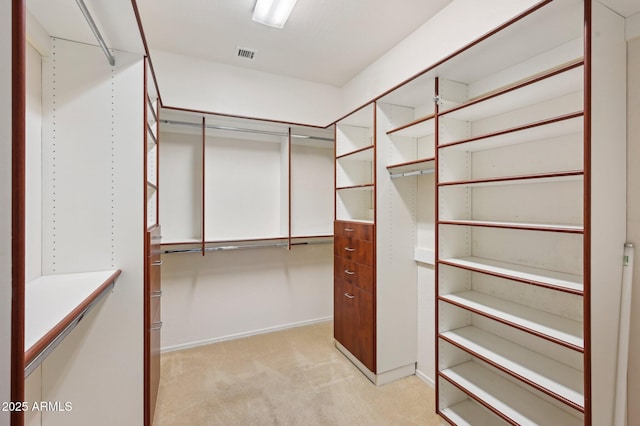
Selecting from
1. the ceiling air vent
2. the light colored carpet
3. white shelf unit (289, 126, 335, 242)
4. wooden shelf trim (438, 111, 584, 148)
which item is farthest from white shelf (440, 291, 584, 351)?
the ceiling air vent

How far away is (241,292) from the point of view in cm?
323

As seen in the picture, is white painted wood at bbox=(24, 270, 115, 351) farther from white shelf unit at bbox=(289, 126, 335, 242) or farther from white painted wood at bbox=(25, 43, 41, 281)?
white shelf unit at bbox=(289, 126, 335, 242)

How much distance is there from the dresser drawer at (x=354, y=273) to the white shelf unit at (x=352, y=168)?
1.58 ft

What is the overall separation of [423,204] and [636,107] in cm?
135

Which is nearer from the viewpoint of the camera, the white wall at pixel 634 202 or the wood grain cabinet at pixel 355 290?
the white wall at pixel 634 202

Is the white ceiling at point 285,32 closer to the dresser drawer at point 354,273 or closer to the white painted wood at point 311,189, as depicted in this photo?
the white painted wood at point 311,189

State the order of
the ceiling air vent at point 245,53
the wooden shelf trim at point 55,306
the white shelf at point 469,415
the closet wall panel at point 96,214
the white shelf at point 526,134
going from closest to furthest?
the wooden shelf trim at point 55,306
the white shelf at point 526,134
the closet wall panel at point 96,214
the white shelf at point 469,415
the ceiling air vent at point 245,53

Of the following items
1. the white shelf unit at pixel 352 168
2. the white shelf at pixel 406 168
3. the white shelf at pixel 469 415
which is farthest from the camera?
the white shelf unit at pixel 352 168

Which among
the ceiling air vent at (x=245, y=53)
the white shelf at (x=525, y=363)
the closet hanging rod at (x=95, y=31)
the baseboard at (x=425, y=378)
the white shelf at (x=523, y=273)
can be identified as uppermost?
the ceiling air vent at (x=245, y=53)

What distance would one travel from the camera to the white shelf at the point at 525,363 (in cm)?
135

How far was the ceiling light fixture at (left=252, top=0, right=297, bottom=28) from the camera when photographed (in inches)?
81.8

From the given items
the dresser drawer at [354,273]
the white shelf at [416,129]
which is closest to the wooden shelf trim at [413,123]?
the white shelf at [416,129]

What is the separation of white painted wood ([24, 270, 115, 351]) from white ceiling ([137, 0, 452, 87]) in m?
2.04

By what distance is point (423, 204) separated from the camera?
2.47 meters
